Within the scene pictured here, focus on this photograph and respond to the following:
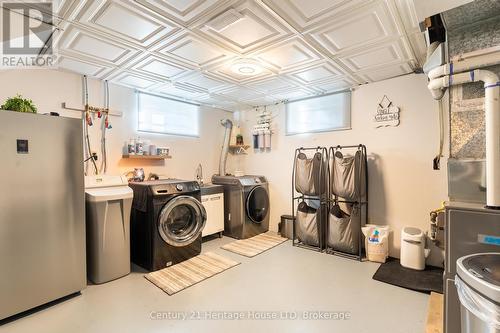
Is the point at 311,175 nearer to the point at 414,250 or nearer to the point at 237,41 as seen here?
the point at 414,250

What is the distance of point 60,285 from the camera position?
225cm

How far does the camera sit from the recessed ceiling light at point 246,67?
278 cm

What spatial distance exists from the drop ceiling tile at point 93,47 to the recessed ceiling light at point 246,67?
1.09 metres

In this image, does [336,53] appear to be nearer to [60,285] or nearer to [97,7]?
[97,7]

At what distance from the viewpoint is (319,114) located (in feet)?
13.4

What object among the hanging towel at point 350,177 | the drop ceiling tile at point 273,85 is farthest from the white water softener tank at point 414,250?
the drop ceiling tile at point 273,85

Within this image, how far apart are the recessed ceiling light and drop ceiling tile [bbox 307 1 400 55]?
76cm

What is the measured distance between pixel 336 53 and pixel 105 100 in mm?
3057

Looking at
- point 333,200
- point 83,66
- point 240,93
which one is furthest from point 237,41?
point 333,200

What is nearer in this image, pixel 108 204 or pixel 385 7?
pixel 385 7

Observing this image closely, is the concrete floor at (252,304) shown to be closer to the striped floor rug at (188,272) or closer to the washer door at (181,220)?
the striped floor rug at (188,272)

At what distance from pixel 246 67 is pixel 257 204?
7.79ft

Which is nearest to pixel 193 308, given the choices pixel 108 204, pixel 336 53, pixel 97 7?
pixel 108 204

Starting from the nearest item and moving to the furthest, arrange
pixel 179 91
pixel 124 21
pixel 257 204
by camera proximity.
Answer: pixel 124 21 → pixel 179 91 → pixel 257 204
